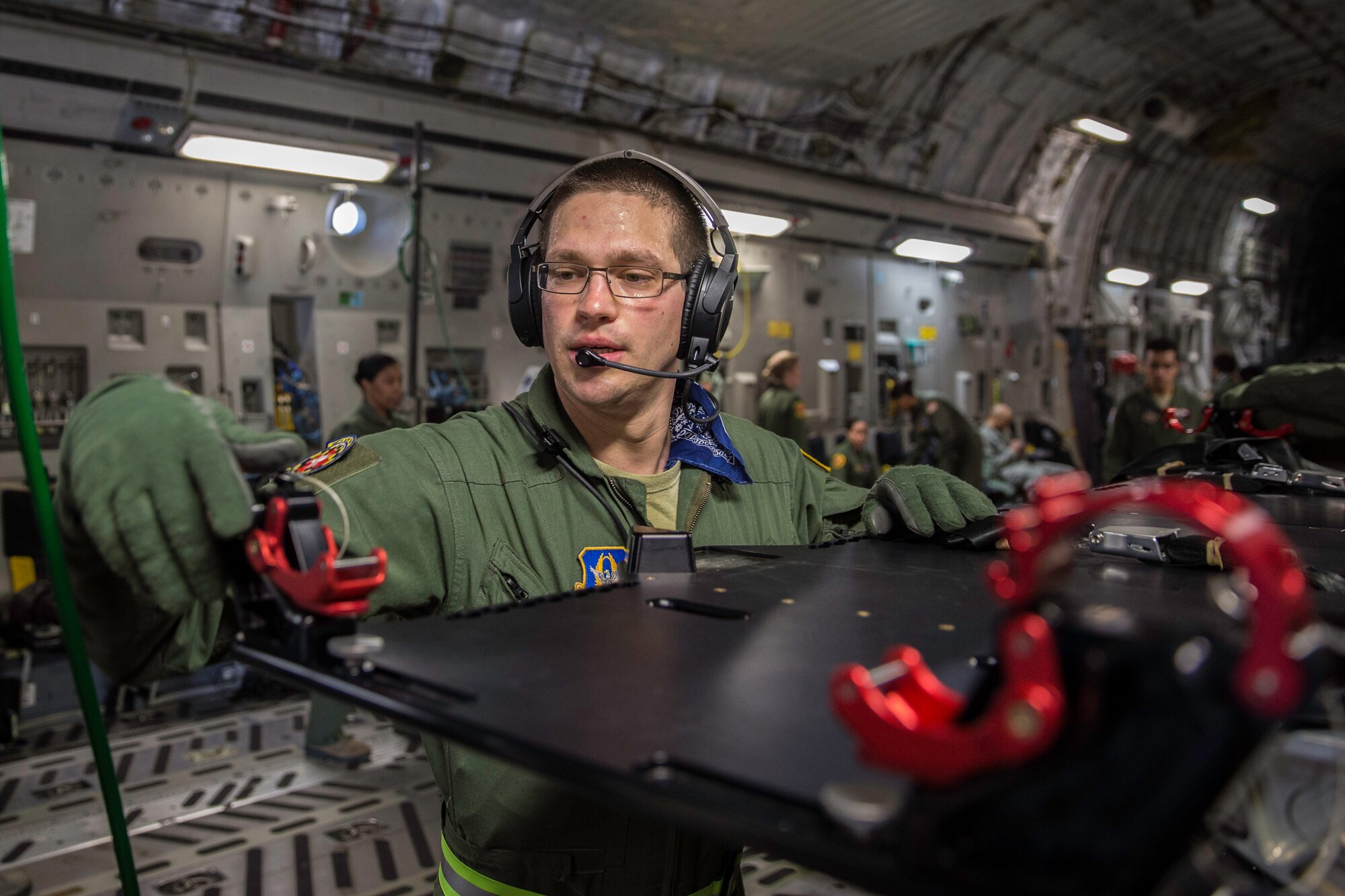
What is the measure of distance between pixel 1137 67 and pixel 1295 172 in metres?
5.86

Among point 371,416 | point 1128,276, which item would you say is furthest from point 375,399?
point 1128,276

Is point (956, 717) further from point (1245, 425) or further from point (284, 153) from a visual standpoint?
point (284, 153)

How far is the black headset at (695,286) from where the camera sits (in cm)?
164

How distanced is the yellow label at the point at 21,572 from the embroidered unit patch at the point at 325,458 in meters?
3.47

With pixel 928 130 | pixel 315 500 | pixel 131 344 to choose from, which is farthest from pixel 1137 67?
pixel 315 500

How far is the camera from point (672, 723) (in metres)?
0.61

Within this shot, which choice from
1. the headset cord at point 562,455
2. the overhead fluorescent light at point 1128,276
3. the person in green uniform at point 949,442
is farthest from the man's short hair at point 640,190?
the overhead fluorescent light at point 1128,276

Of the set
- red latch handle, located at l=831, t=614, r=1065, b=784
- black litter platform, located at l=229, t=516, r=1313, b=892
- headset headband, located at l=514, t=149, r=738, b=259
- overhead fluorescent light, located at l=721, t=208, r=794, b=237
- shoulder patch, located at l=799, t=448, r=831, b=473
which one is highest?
overhead fluorescent light, located at l=721, t=208, r=794, b=237

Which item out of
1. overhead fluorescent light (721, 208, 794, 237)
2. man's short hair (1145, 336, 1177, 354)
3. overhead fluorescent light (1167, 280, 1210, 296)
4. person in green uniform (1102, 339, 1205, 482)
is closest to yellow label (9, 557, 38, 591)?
overhead fluorescent light (721, 208, 794, 237)

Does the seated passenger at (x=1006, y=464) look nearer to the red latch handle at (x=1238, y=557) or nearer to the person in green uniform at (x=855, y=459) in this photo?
the person in green uniform at (x=855, y=459)

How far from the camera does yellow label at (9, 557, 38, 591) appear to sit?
3.97 metres

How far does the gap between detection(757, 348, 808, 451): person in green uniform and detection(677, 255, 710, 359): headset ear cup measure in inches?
170

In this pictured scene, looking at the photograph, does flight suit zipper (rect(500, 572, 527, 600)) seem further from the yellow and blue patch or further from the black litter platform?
the black litter platform

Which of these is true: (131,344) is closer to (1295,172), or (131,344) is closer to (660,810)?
(660,810)
